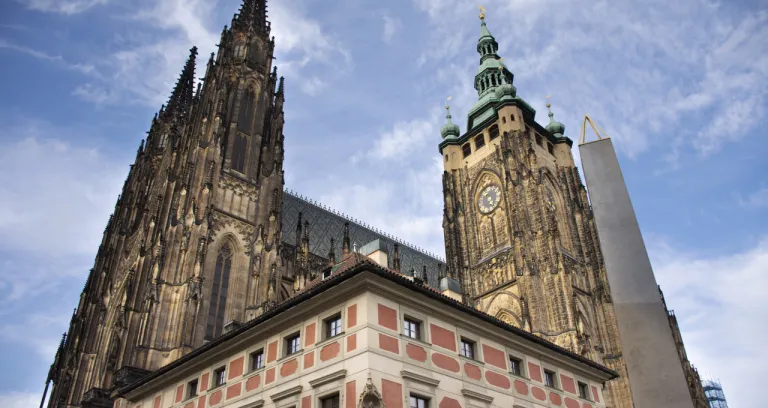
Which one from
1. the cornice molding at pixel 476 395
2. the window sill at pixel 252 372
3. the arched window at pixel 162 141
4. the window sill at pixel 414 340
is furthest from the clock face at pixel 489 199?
the window sill at pixel 252 372

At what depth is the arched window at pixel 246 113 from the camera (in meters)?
44.9

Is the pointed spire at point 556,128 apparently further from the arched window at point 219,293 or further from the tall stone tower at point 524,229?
the arched window at point 219,293

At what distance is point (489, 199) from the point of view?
5200cm

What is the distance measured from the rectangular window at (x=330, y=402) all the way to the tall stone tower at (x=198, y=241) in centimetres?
1737

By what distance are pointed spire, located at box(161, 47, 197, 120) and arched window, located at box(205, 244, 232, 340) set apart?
981 inches

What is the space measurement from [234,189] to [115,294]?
510 inches

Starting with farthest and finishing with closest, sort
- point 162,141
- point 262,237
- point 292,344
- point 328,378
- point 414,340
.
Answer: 1. point 162,141
2. point 262,237
3. point 292,344
4. point 414,340
5. point 328,378

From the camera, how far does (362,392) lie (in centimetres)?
1591

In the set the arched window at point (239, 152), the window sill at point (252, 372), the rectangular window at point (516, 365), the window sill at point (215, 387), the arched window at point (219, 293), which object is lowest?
the window sill at point (215, 387)

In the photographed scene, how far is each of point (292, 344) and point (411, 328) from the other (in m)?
3.80

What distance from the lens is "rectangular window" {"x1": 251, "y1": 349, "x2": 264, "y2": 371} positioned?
20.1 meters

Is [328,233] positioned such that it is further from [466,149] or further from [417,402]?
[417,402]

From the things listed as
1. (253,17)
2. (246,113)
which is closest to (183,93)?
(253,17)

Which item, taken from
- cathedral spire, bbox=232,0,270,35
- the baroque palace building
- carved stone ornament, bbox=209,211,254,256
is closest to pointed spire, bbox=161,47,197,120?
the baroque palace building
